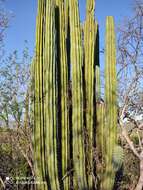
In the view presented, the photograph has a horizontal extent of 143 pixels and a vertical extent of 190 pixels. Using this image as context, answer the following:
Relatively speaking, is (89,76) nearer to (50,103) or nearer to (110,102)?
(110,102)

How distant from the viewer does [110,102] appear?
6355 millimetres

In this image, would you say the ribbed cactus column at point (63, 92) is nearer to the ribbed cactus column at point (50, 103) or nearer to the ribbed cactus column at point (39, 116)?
the ribbed cactus column at point (50, 103)

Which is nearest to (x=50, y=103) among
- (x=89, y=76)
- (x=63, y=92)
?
(x=63, y=92)

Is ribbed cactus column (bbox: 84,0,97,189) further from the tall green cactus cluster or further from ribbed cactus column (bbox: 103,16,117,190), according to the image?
ribbed cactus column (bbox: 103,16,117,190)

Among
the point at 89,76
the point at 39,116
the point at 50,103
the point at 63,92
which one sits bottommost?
the point at 39,116

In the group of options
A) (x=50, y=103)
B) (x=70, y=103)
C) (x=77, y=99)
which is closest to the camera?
(x=50, y=103)

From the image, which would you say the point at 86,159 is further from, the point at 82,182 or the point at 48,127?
the point at 48,127

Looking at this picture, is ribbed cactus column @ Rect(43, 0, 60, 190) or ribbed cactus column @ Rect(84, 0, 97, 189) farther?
ribbed cactus column @ Rect(84, 0, 97, 189)

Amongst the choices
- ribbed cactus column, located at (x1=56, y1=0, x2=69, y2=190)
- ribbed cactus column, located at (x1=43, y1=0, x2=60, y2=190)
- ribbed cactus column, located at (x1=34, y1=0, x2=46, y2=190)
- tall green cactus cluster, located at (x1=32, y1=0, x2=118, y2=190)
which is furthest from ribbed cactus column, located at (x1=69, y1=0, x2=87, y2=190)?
ribbed cactus column, located at (x1=34, y1=0, x2=46, y2=190)

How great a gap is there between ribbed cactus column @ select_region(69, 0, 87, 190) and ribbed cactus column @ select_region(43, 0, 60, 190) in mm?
375

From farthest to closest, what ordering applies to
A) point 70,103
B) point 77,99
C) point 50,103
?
point 70,103 → point 77,99 → point 50,103

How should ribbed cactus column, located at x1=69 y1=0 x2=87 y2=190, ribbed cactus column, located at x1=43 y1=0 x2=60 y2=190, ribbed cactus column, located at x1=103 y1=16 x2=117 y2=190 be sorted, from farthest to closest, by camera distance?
ribbed cactus column, located at x1=103 y1=16 x2=117 y2=190 < ribbed cactus column, located at x1=69 y1=0 x2=87 y2=190 < ribbed cactus column, located at x1=43 y1=0 x2=60 y2=190

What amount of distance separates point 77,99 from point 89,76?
0.55 meters

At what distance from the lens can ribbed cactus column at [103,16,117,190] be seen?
241 inches
